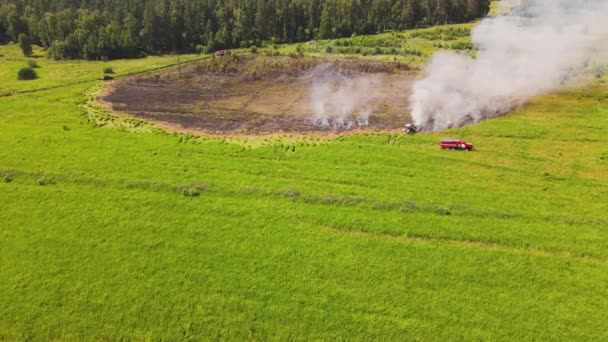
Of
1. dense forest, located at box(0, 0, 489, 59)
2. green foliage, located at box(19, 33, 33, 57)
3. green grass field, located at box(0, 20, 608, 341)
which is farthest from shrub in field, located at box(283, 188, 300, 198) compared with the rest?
green foliage, located at box(19, 33, 33, 57)

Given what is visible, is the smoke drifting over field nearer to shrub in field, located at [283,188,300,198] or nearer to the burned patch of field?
the burned patch of field

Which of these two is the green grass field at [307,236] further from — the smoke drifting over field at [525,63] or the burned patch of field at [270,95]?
the smoke drifting over field at [525,63]

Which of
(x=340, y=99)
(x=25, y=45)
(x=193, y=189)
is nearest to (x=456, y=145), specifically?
(x=340, y=99)

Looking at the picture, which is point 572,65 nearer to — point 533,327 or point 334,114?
point 334,114

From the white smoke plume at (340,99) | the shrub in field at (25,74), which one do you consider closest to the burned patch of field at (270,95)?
the white smoke plume at (340,99)

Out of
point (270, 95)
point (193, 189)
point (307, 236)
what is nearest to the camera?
point (307, 236)

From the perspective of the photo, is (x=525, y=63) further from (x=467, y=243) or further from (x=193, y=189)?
(x=193, y=189)

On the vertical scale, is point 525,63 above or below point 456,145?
above
